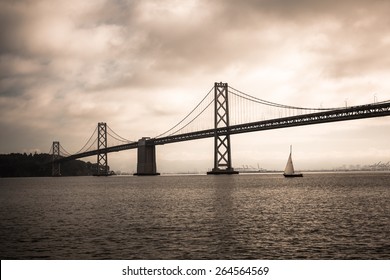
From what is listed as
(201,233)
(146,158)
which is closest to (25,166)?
(146,158)

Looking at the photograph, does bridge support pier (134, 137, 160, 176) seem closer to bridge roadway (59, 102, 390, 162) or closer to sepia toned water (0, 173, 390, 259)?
bridge roadway (59, 102, 390, 162)

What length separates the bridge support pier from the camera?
109 m

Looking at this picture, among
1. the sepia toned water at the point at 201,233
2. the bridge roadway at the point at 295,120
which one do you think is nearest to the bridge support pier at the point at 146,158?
the bridge roadway at the point at 295,120

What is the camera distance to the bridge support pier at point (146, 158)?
10944 centimetres

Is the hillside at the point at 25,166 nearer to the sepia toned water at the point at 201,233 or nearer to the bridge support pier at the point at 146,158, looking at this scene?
the bridge support pier at the point at 146,158

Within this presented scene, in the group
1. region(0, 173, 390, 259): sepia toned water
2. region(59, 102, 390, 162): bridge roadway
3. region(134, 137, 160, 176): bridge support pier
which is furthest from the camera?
region(134, 137, 160, 176): bridge support pier

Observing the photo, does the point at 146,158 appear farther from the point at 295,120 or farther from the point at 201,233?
the point at 201,233

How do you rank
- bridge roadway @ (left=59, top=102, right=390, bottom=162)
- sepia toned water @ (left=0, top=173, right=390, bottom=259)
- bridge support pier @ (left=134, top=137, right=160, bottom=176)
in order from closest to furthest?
sepia toned water @ (left=0, top=173, right=390, bottom=259) → bridge roadway @ (left=59, top=102, right=390, bottom=162) → bridge support pier @ (left=134, top=137, right=160, bottom=176)

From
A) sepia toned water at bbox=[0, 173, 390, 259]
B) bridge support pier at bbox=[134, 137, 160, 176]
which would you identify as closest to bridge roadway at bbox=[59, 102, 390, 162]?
bridge support pier at bbox=[134, 137, 160, 176]

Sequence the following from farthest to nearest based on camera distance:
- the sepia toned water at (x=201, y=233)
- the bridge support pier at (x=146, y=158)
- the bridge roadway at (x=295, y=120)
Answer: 1. the bridge support pier at (x=146, y=158)
2. the bridge roadway at (x=295, y=120)
3. the sepia toned water at (x=201, y=233)

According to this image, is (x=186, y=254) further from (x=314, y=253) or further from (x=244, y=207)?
(x=244, y=207)

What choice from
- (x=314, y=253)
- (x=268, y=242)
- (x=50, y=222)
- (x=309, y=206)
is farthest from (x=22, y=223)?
(x=309, y=206)

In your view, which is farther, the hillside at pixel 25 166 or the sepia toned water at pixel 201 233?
the hillside at pixel 25 166

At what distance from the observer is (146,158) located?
112m
